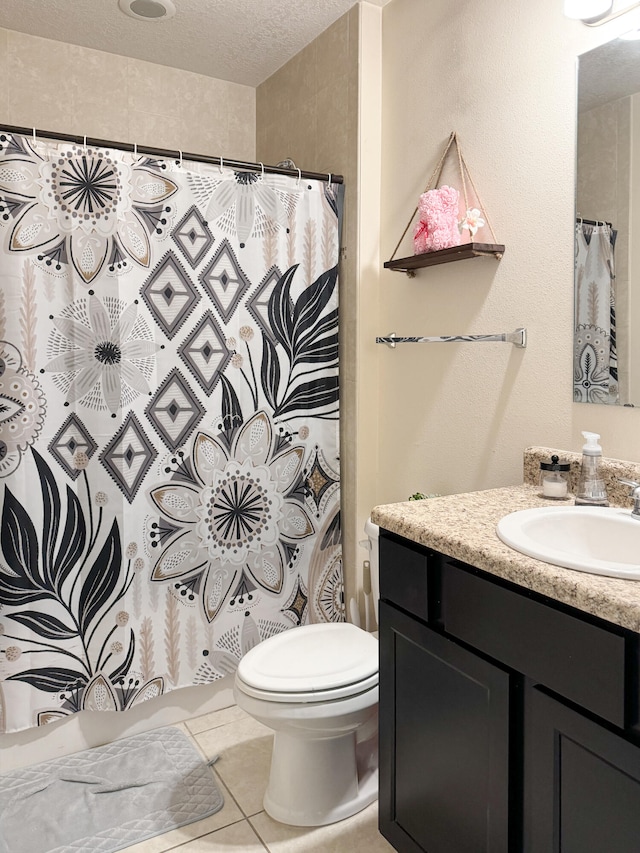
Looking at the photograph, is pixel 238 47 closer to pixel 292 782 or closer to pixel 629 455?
pixel 629 455

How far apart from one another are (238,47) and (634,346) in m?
1.91

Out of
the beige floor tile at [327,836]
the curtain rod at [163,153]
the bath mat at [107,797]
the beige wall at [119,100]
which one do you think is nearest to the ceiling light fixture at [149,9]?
the beige wall at [119,100]

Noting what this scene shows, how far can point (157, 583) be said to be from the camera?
6.93 feet

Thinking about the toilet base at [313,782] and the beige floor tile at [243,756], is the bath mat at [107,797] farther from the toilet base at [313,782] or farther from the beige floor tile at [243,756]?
the toilet base at [313,782]

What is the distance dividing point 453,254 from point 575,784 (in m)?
1.31

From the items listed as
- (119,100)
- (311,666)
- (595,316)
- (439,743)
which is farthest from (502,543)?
(119,100)

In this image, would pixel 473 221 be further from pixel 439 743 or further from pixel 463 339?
pixel 439 743

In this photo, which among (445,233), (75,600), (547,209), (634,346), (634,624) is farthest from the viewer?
(75,600)

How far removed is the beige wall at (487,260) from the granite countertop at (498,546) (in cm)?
25

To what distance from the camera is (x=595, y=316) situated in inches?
60.7

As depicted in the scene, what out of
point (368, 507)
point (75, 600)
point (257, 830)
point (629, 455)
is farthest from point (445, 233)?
point (257, 830)

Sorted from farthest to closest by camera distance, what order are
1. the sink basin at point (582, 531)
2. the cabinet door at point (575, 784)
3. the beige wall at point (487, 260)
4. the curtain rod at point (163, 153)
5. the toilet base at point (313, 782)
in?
the curtain rod at point (163, 153), the toilet base at point (313, 782), the beige wall at point (487, 260), the sink basin at point (582, 531), the cabinet door at point (575, 784)

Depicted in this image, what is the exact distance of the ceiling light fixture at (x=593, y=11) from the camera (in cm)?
145

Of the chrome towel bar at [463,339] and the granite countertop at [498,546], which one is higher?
the chrome towel bar at [463,339]
